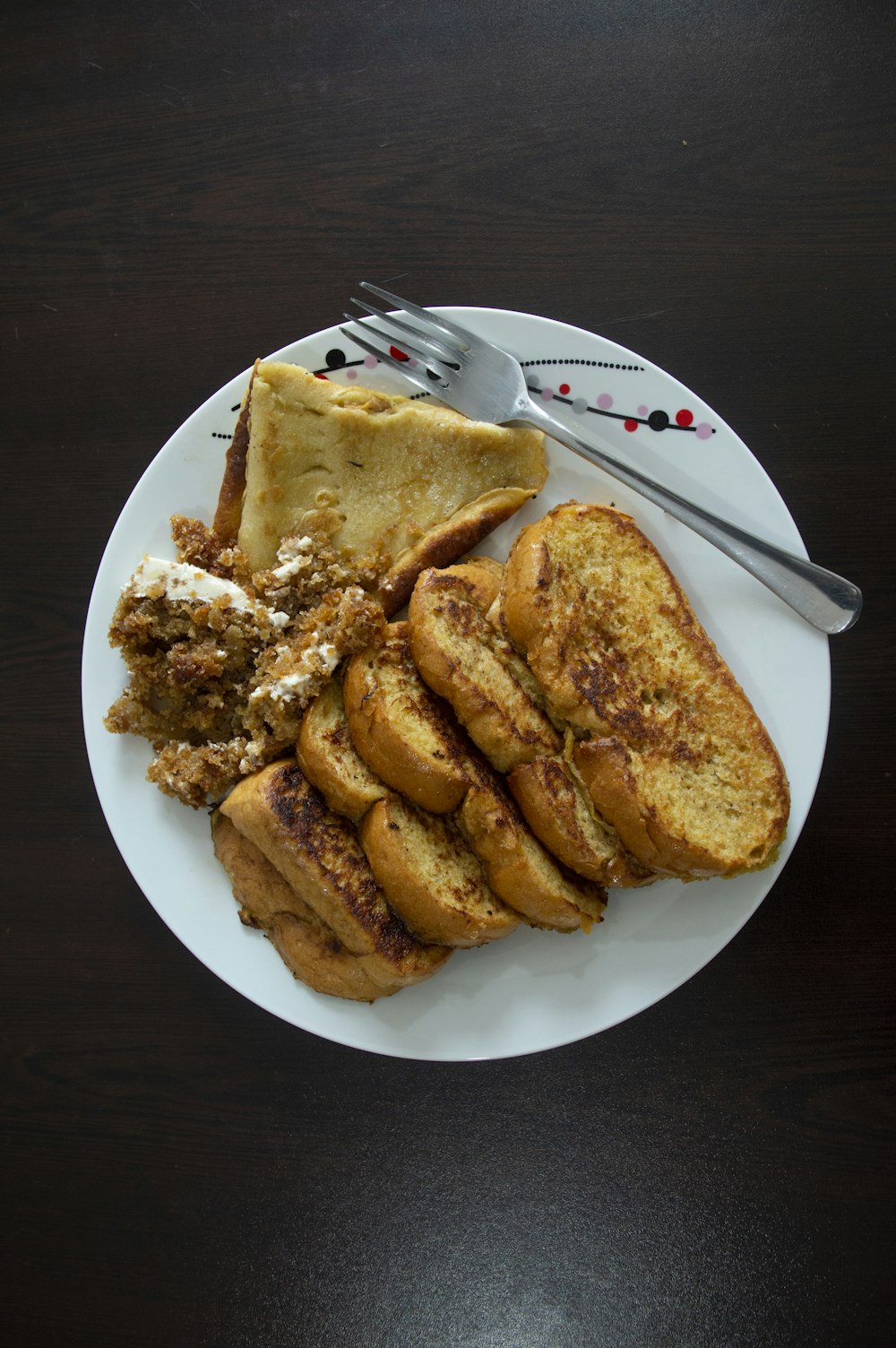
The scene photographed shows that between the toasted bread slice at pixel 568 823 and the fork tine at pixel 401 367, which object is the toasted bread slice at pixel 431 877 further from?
the fork tine at pixel 401 367

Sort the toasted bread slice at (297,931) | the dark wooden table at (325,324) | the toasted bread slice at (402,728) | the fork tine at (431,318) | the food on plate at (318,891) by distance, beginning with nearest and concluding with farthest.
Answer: the toasted bread slice at (402,728) < the food on plate at (318,891) < the toasted bread slice at (297,931) < the fork tine at (431,318) < the dark wooden table at (325,324)

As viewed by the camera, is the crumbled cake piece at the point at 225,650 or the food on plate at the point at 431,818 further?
the crumbled cake piece at the point at 225,650

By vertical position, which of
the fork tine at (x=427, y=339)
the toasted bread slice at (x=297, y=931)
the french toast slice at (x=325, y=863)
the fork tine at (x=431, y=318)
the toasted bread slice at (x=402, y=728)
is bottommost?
the toasted bread slice at (x=297, y=931)

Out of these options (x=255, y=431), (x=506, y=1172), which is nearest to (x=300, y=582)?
(x=255, y=431)

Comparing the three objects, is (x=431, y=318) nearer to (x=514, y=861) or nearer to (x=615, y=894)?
(x=514, y=861)

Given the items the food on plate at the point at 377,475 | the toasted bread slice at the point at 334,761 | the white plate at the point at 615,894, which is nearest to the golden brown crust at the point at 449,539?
the food on plate at the point at 377,475

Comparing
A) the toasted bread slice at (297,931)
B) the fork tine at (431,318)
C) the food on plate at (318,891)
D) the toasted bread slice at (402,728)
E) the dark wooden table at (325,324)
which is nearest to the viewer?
the toasted bread slice at (402,728)

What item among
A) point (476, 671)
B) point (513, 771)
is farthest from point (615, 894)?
point (476, 671)
